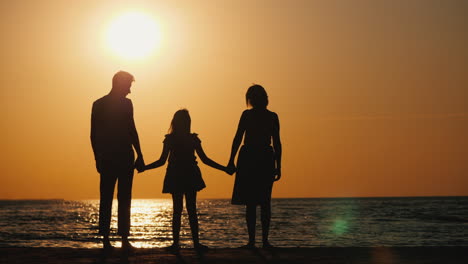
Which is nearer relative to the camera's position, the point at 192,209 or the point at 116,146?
the point at 116,146

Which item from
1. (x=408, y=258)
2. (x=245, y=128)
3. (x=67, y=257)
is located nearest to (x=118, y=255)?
(x=67, y=257)

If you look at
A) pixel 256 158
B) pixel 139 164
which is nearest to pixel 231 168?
pixel 256 158

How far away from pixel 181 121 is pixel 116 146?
128cm

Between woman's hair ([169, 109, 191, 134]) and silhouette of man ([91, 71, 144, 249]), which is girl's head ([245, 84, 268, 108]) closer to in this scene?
Result: woman's hair ([169, 109, 191, 134])

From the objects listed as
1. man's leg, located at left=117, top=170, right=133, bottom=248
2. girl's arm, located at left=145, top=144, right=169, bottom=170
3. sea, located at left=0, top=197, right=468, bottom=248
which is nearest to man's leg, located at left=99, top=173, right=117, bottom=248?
man's leg, located at left=117, top=170, right=133, bottom=248

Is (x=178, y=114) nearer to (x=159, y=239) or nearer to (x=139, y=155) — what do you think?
(x=139, y=155)

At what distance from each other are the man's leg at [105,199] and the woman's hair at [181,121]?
1.41 meters

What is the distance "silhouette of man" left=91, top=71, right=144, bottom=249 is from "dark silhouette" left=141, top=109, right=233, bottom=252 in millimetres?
931

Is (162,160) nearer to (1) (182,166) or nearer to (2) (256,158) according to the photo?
(1) (182,166)

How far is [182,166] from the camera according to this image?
32.2 ft

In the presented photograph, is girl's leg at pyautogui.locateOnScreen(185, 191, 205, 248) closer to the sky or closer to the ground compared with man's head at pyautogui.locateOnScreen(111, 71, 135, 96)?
closer to the ground

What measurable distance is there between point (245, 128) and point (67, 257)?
3.14 metres

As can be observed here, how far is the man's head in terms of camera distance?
8.88 m

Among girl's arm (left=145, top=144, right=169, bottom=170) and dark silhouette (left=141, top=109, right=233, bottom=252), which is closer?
dark silhouette (left=141, top=109, right=233, bottom=252)
